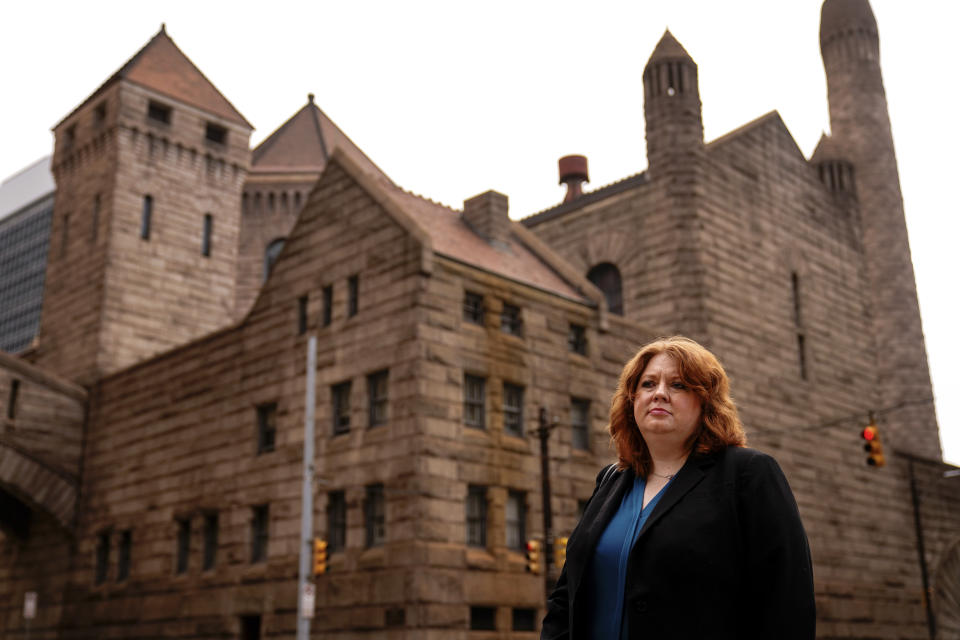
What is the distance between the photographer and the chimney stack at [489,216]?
98.9ft

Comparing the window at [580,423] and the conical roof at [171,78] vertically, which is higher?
the conical roof at [171,78]

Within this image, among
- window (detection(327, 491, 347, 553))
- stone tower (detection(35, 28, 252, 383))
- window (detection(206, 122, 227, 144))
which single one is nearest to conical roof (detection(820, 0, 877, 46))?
stone tower (detection(35, 28, 252, 383))

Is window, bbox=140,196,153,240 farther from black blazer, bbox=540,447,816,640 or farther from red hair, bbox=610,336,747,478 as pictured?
black blazer, bbox=540,447,816,640

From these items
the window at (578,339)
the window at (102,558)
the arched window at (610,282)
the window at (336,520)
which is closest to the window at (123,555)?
the window at (102,558)

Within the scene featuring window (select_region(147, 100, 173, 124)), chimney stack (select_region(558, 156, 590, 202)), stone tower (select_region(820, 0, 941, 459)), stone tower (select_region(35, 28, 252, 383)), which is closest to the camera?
stone tower (select_region(35, 28, 252, 383))

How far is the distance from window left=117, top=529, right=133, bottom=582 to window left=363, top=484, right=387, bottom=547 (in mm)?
11111

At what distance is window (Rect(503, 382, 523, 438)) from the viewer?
84.7 feet

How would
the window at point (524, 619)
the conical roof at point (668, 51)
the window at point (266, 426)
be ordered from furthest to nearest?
the conical roof at point (668, 51)
the window at point (266, 426)
the window at point (524, 619)

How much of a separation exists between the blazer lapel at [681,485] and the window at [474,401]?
70.1 ft

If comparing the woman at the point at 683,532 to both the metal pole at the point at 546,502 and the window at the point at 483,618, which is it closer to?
the metal pole at the point at 546,502

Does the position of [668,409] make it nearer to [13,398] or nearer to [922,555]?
[13,398]

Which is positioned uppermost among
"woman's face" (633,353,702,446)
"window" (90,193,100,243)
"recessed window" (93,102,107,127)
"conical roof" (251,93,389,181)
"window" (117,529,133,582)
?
"conical roof" (251,93,389,181)

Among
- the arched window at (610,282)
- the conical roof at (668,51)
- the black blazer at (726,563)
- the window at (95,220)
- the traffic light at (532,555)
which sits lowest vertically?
the black blazer at (726,563)

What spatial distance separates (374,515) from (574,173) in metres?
22.0
